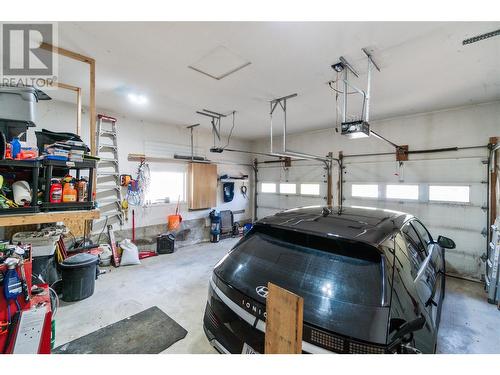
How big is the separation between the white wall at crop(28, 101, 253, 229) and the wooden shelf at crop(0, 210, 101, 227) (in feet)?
10.1

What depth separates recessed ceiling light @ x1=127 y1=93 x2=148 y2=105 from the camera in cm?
358

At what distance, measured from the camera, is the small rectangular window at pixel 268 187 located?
7078mm

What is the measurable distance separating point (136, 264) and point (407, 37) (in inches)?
209

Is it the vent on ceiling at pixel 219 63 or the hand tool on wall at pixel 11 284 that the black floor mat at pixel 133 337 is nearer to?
the hand tool on wall at pixel 11 284

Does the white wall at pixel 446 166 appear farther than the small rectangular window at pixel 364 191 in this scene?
No

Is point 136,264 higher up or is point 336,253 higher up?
point 336,253

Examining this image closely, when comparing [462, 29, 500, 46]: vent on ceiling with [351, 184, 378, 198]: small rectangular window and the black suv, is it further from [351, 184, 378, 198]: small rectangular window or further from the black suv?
Result: [351, 184, 378, 198]: small rectangular window

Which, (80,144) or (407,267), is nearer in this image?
(407,267)

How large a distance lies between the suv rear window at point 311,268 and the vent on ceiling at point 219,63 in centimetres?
198

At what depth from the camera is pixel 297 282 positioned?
132cm

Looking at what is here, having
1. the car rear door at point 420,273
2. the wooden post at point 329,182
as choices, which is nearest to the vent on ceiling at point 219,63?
the car rear door at point 420,273

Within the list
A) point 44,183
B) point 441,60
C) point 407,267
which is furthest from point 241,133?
point 407,267

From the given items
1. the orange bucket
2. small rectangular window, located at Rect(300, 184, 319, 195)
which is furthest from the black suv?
small rectangular window, located at Rect(300, 184, 319, 195)
